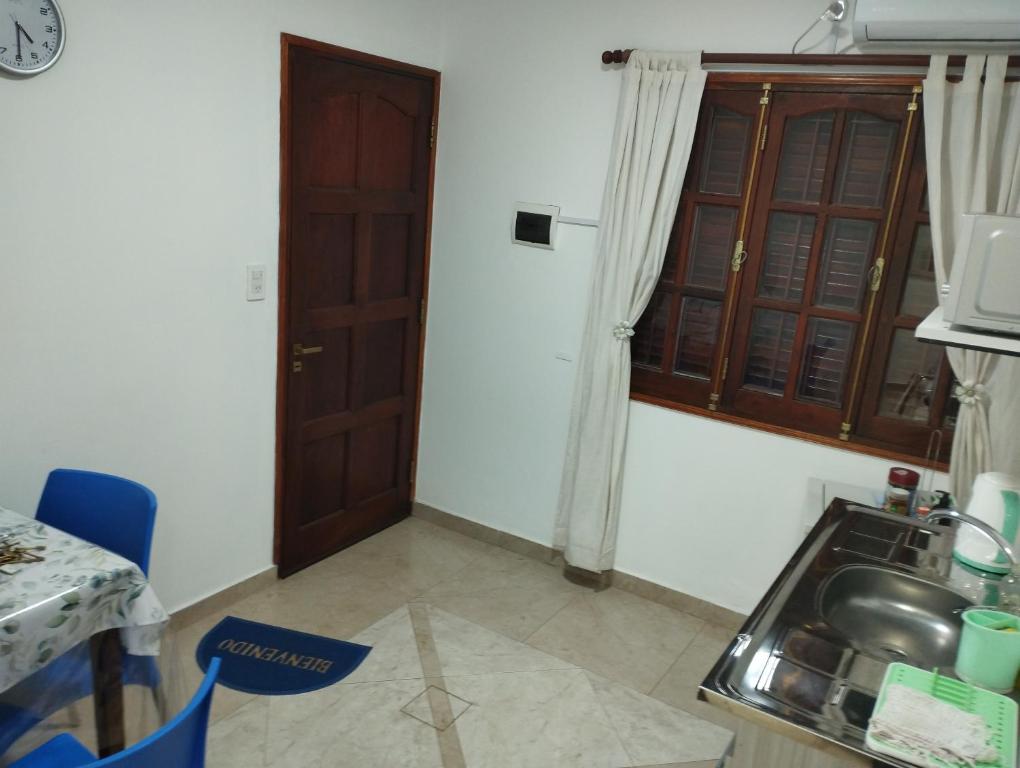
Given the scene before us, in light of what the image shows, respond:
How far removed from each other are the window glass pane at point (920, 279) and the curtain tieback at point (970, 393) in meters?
0.32

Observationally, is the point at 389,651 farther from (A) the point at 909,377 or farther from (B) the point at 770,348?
(A) the point at 909,377

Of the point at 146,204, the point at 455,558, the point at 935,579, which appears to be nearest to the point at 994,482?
the point at 935,579

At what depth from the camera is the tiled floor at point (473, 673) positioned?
8.29ft

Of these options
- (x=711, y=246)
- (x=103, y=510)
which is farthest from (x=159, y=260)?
(x=711, y=246)

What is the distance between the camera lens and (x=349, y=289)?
137 inches

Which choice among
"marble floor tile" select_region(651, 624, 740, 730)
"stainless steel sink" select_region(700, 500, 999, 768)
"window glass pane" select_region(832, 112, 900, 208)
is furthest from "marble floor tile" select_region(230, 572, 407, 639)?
"window glass pane" select_region(832, 112, 900, 208)

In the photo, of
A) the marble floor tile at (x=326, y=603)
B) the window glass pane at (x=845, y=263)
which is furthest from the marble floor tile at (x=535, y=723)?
the window glass pane at (x=845, y=263)

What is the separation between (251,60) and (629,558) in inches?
97.6

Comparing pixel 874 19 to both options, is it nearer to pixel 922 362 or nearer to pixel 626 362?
pixel 922 362

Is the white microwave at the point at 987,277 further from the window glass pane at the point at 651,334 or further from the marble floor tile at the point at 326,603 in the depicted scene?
the marble floor tile at the point at 326,603

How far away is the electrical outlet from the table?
1.17 m

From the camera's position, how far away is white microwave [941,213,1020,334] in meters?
1.65

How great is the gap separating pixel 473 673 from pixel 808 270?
6.28 ft

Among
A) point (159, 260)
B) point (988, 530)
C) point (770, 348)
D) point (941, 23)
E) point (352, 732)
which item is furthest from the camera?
point (770, 348)
